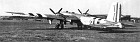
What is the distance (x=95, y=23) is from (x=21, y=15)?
34.5 feet

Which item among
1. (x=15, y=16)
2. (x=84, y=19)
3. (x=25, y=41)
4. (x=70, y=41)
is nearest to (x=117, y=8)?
(x=84, y=19)

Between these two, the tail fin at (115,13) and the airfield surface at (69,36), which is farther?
the tail fin at (115,13)

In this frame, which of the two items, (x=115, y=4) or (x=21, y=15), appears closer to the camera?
(x=115, y=4)

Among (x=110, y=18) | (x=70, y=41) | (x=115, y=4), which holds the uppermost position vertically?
(x=115, y=4)

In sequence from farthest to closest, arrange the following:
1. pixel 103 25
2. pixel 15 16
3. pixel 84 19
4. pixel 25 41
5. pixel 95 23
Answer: pixel 15 16 < pixel 84 19 < pixel 95 23 < pixel 103 25 < pixel 25 41

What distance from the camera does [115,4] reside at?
2114 centimetres

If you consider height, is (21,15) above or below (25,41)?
above

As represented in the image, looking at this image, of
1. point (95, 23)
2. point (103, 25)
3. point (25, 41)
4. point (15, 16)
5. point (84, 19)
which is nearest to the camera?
point (25, 41)

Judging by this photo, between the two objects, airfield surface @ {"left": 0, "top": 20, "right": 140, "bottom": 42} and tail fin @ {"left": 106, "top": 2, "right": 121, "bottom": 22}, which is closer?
airfield surface @ {"left": 0, "top": 20, "right": 140, "bottom": 42}

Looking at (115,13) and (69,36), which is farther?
(115,13)

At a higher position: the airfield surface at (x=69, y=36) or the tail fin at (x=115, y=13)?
the tail fin at (x=115, y=13)

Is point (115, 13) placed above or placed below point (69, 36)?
above

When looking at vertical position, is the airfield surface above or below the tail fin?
below

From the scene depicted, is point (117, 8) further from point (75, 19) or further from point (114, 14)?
point (75, 19)
